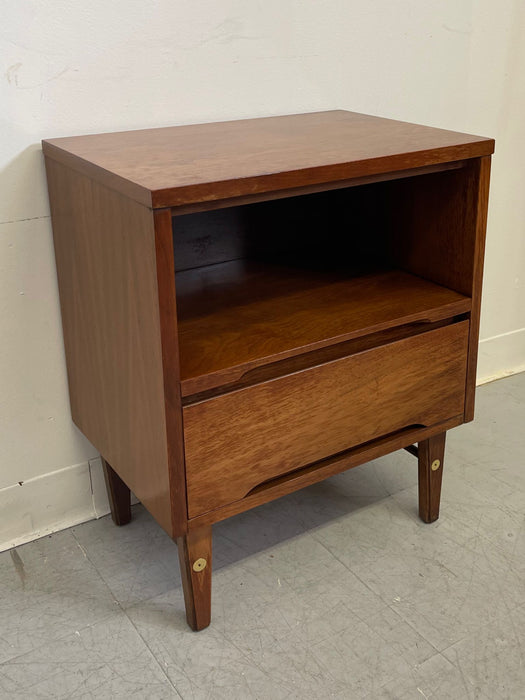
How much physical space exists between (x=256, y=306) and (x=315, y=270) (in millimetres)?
217

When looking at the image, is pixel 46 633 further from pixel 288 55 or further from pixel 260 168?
pixel 288 55

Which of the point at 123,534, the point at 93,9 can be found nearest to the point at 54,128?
the point at 93,9

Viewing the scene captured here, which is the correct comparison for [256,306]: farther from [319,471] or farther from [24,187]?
[24,187]

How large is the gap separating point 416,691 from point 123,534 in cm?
67

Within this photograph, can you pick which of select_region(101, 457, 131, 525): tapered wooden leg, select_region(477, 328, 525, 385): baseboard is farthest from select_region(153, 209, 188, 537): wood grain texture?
select_region(477, 328, 525, 385): baseboard

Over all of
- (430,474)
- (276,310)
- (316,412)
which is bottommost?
(430,474)

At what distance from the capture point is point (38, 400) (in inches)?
60.7

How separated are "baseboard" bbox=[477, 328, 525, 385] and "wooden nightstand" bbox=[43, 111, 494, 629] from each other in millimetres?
696

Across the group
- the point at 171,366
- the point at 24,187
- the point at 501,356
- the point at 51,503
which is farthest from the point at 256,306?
the point at 501,356

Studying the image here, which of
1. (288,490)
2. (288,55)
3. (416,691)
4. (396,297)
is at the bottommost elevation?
(416,691)

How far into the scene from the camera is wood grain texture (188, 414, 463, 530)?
1.28 m

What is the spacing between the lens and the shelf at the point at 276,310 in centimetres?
122

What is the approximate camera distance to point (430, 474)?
5.29ft

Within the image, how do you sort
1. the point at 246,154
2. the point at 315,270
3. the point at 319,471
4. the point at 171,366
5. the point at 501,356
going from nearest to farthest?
the point at 171,366
the point at 246,154
the point at 319,471
the point at 315,270
the point at 501,356
